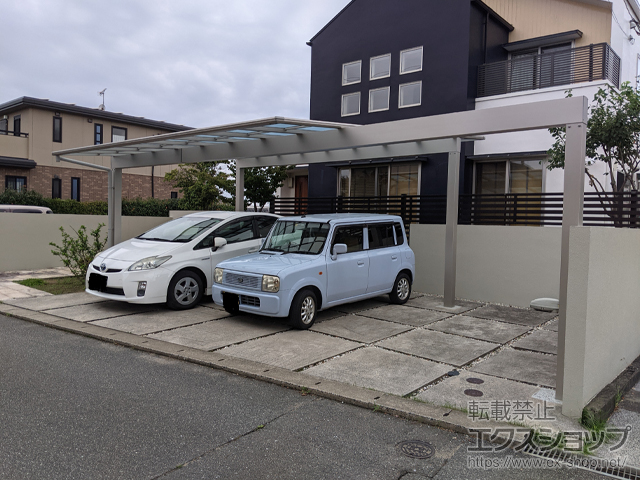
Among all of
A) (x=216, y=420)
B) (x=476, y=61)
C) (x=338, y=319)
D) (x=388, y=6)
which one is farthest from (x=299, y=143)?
(x=388, y=6)

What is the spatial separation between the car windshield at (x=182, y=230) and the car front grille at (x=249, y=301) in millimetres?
2018

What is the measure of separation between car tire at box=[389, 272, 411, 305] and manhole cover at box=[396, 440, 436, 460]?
5352mm

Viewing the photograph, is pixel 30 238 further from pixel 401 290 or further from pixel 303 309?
pixel 401 290

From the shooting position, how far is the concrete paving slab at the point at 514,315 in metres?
8.12

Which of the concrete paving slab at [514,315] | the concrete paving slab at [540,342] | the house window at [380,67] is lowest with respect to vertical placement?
the concrete paving slab at [540,342]

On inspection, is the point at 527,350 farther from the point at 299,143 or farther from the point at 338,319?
the point at 299,143

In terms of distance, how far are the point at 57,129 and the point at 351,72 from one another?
16308 millimetres

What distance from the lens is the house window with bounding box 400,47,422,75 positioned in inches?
619

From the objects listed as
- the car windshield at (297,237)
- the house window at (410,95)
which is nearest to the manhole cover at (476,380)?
the car windshield at (297,237)

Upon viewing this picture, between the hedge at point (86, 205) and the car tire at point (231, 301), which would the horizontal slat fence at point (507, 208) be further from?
the hedge at point (86, 205)

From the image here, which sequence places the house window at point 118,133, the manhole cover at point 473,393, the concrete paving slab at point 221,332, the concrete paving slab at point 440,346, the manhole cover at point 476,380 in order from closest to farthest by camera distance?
the manhole cover at point 473,393, the manhole cover at point 476,380, the concrete paving slab at point 440,346, the concrete paving slab at point 221,332, the house window at point 118,133

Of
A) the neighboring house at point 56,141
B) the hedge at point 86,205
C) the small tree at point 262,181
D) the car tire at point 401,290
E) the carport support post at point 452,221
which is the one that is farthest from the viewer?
the neighboring house at point 56,141

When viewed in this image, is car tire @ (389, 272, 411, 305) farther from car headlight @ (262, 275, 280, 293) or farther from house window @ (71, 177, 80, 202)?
house window @ (71, 177, 80, 202)

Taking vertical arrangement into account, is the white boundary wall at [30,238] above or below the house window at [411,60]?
below
